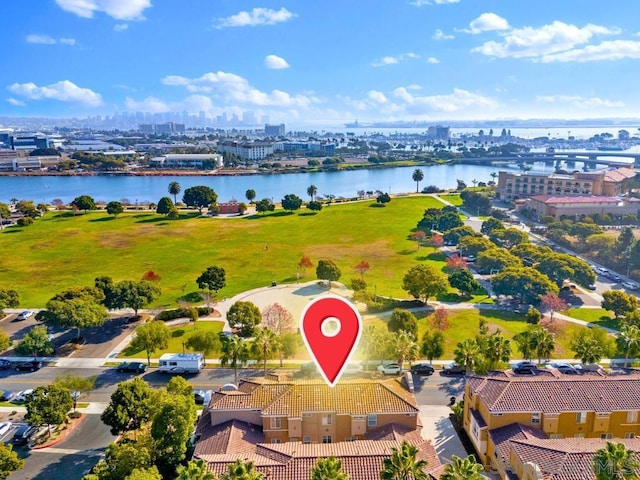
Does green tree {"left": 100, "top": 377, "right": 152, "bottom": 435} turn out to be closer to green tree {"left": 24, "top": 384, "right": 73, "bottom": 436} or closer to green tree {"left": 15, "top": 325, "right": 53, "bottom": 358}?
green tree {"left": 24, "top": 384, "right": 73, "bottom": 436}

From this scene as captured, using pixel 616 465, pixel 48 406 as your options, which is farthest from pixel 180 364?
pixel 616 465

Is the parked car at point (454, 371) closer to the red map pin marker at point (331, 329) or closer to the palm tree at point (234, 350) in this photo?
the palm tree at point (234, 350)

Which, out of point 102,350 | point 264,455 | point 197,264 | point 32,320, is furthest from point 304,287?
point 264,455

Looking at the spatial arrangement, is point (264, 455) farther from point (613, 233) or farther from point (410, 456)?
point (613, 233)

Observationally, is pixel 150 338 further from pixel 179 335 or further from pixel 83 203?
pixel 83 203

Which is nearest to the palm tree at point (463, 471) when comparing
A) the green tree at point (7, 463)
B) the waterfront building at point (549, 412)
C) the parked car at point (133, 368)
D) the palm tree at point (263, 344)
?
the waterfront building at point (549, 412)

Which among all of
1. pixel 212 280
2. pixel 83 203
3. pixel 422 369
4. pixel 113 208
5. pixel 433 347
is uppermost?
pixel 83 203
